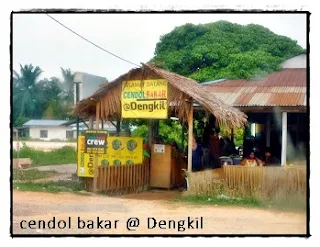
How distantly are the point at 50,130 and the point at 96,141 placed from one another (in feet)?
48.4

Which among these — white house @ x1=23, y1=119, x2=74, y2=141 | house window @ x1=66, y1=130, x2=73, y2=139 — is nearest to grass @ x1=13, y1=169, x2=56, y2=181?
white house @ x1=23, y1=119, x2=74, y2=141

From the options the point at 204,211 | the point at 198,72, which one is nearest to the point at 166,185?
the point at 204,211

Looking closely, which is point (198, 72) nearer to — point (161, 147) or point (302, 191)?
point (161, 147)

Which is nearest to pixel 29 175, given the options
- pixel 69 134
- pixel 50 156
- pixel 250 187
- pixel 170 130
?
pixel 50 156

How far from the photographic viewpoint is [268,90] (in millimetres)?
12594

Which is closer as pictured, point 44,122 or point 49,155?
point 49,155

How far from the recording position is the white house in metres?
23.8

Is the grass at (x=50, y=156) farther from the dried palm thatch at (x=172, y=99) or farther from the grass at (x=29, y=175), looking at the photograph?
the dried palm thatch at (x=172, y=99)

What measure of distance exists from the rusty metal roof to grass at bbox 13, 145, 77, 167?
7.48 metres

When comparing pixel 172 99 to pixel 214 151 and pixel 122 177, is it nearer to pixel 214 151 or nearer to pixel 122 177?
pixel 122 177

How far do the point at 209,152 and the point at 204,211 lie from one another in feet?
14.0

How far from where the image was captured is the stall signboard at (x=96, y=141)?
10734mm

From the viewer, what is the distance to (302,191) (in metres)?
9.59

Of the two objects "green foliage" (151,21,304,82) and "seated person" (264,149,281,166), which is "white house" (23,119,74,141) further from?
"seated person" (264,149,281,166)
